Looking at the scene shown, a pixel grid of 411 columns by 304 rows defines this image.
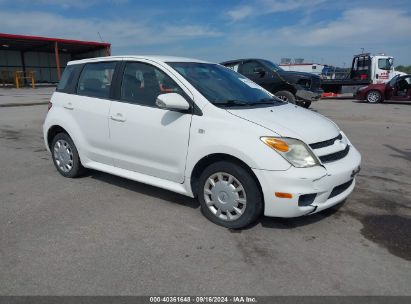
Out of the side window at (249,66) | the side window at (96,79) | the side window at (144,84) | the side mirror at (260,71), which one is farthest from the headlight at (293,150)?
the side window at (249,66)

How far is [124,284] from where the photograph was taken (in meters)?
2.86

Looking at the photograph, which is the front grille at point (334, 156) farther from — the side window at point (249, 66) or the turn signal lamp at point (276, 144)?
the side window at point (249, 66)

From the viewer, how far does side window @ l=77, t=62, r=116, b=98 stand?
4.82 m

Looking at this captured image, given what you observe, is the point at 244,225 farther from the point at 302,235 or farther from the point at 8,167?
the point at 8,167

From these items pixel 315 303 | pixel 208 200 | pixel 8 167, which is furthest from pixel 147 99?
pixel 8 167

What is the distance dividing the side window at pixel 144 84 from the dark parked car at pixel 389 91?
1623 cm

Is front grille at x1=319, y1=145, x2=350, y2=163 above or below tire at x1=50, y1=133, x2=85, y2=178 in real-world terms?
above

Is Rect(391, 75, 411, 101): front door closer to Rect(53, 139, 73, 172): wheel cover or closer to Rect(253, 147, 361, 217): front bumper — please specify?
Rect(253, 147, 361, 217): front bumper

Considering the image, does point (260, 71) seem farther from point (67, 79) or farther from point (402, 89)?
point (67, 79)

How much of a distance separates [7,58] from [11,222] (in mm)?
42870

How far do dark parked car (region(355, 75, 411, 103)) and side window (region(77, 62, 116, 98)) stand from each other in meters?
16.2

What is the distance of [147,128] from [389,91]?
16843mm

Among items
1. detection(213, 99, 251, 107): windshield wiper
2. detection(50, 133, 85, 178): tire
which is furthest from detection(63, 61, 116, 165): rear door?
detection(213, 99, 251, 107): windshield wiper

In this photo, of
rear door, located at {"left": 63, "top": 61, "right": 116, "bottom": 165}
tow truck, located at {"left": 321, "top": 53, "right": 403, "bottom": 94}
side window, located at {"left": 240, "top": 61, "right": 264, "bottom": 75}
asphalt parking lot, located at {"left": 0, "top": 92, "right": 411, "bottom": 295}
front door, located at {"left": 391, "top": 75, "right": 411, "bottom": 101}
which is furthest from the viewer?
tow truck, located at {"left": 321, "top": 53, "right": 403, "bottom": 94}
